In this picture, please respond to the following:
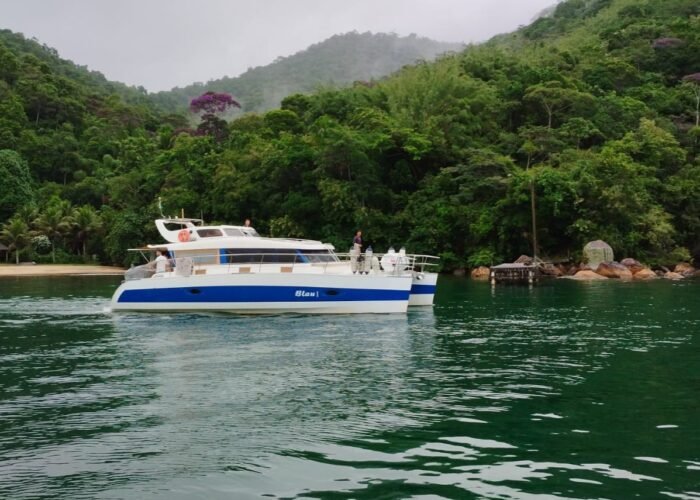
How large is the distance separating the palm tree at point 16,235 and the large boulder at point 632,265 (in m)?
56.0

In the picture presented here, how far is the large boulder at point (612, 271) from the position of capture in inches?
1606

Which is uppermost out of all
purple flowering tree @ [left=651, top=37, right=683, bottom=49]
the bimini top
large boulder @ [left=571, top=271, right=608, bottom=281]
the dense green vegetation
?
purple flowering tree @ [left=651, top=37, right=683, bottom=49]

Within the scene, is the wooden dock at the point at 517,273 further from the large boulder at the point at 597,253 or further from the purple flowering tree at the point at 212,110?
the purple flowering tree at the point at 212,110

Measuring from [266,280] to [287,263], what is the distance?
116 centimetres

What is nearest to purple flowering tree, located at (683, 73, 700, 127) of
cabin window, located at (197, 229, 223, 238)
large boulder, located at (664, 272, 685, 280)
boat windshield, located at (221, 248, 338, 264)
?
large boulder, located at (664, 272, 685, 280)

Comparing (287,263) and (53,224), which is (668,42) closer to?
(287,263)

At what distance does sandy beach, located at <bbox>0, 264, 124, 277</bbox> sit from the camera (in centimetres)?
5628

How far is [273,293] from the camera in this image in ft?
76.2

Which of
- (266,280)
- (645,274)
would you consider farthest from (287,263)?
(645,274)

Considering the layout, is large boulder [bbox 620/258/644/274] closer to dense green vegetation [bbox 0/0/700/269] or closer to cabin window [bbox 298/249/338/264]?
dense green vegetation [bbox 0/0/700/269]

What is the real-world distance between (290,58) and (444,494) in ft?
660

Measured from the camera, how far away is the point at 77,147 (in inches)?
3420

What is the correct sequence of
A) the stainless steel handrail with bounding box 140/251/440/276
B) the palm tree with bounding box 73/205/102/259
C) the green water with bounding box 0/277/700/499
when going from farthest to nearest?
the palm tree with bounding box 73/205/102/259
the stainless steel handrail with bounding box 140/251/440/276
the green water with bounding box 0/277/700/499

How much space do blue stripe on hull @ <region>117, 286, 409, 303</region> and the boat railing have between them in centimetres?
75
